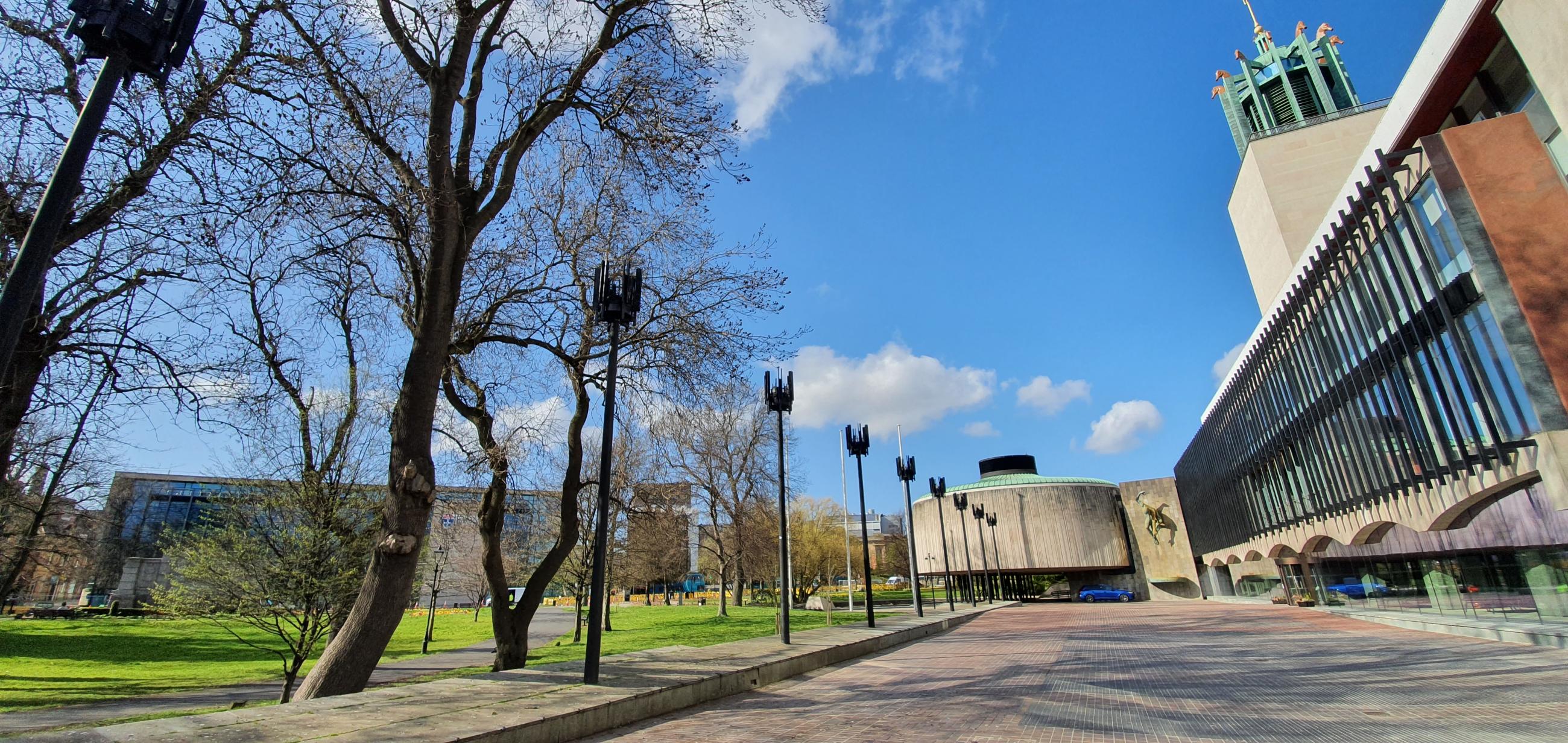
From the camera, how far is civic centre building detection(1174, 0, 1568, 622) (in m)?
14.6

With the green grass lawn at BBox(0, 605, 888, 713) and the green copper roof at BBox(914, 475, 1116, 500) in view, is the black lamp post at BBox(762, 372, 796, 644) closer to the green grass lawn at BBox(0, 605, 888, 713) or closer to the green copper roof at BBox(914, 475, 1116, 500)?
the green grass lawn at BBox(0, 605, 888, 713)

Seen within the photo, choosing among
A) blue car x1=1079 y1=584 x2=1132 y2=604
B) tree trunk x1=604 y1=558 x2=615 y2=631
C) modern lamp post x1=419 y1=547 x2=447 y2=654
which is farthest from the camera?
blue car x1=1079 y1=584 x2=1132 y2=604

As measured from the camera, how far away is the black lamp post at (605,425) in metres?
8.12

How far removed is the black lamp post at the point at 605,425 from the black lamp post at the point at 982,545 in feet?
107

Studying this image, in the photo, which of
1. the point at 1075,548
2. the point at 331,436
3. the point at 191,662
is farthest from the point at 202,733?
the point at 1075,548

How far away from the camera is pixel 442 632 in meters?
35.5

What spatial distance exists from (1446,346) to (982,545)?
32.6 meters

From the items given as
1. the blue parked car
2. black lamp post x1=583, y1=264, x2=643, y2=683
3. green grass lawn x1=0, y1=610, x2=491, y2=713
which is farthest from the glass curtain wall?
green grass lawn x1=0, y1=610, x2=491, y2=713

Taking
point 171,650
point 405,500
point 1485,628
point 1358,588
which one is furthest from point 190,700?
point 1358,588

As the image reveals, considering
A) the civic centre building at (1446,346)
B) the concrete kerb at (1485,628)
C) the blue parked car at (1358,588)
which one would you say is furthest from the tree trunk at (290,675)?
the blue parked car at (1358,588)

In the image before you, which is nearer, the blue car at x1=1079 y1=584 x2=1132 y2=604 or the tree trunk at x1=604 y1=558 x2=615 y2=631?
the tree trunk at x1=604 y1=558 x2=615 y2=631

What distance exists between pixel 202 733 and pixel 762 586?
5444 cm

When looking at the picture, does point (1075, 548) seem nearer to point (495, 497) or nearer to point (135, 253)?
point (495, 497)

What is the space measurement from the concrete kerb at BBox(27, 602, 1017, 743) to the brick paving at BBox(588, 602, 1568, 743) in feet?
0.93
